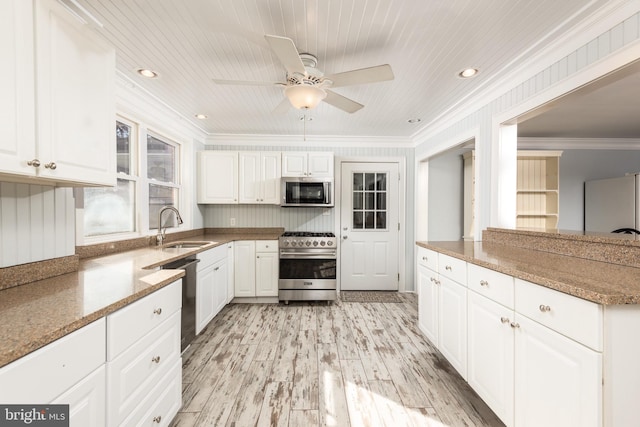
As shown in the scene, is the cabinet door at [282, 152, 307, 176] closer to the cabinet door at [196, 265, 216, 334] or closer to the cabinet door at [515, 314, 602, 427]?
the cabinet door at [196, 265, 216, 334]

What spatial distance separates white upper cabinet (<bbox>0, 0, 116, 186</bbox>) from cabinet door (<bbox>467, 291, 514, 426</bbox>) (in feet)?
7.25

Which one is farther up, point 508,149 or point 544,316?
point 508,149

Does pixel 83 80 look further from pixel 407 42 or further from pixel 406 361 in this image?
pixel 406 361

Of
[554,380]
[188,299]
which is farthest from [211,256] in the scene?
[554,380]

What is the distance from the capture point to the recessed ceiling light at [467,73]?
2.13 m

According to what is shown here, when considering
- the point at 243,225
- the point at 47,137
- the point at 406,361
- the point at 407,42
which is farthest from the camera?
the point at 243,225

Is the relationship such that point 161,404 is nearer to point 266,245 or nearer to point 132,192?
point 132,192

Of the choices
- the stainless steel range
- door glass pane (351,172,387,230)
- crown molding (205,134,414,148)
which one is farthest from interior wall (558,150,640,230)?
the stainless steel range

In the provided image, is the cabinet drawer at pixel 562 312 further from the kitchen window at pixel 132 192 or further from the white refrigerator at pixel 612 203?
the white refrigerator at pixel 612 203

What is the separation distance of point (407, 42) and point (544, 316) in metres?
1.74

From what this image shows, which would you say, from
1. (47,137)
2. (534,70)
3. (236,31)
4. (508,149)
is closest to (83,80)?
(47,137)

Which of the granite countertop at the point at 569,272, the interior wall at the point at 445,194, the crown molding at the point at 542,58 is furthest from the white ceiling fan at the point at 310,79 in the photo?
the interior wall at the point at 445,194

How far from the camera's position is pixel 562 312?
108 centimetres

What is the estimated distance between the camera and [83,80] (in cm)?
131
